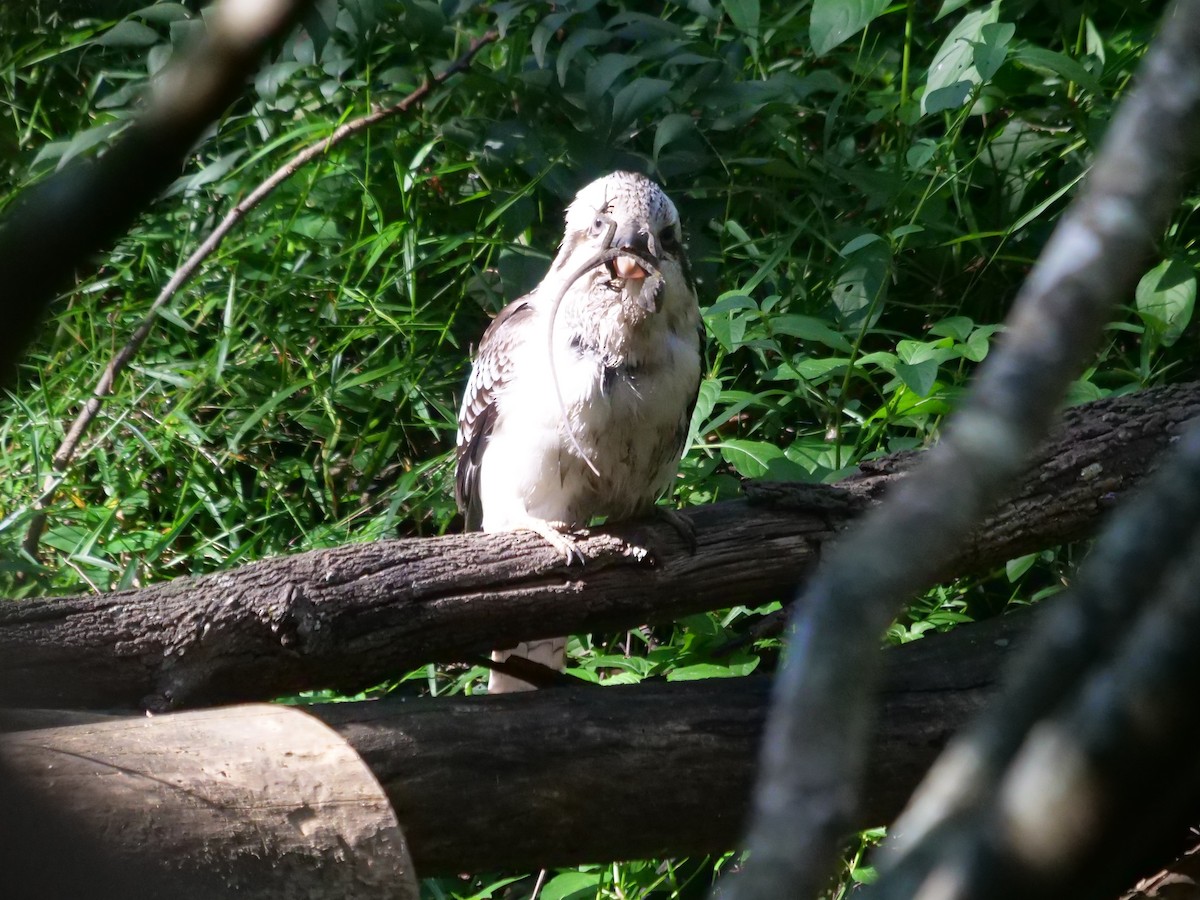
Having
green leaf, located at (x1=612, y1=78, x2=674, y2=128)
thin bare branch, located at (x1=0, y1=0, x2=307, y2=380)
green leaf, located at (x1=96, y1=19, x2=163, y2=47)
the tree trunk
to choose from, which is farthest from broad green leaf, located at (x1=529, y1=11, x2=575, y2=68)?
thin bare branch, located at (x1=0, y1=0, x2=307, y2=380)

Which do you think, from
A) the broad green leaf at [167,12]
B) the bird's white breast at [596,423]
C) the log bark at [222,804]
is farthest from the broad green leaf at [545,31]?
the log bark at [222,804]

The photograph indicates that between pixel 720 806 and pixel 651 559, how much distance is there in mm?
622

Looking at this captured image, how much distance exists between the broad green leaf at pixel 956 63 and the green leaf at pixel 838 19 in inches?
13.0

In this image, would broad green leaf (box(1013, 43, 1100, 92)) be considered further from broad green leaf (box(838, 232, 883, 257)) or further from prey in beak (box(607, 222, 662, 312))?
prey in beak (box(607, 222, 662, 312))

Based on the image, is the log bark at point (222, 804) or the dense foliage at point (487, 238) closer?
the log bark at point (222, 804)

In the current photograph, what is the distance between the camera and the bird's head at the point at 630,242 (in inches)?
130

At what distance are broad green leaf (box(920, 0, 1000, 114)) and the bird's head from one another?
1137 mm

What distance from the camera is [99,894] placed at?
1.90m

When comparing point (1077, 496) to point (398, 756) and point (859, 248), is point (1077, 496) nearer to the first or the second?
point (859, 248)

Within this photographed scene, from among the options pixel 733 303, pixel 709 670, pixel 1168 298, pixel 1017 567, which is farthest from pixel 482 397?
pixel 1168 298

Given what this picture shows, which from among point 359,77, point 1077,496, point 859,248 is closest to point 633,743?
point 1077,496

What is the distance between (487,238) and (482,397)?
1247 millimetres

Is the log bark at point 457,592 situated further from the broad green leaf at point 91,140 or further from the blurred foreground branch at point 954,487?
the broad green leaf at point 91,140

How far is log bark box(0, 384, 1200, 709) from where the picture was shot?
8.32 feet
